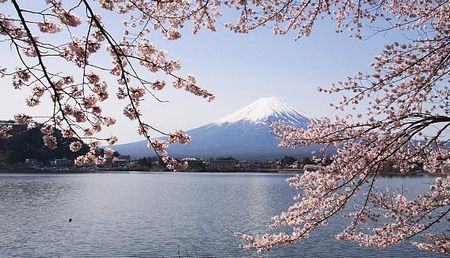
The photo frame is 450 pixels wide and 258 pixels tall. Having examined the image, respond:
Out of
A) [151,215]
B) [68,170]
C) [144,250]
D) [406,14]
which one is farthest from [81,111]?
[68,170]

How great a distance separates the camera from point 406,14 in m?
4.88

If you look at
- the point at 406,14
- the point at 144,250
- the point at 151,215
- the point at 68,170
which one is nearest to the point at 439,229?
the point at 144,250

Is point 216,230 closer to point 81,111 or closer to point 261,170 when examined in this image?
point 81,111

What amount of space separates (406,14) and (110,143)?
3.50 meters

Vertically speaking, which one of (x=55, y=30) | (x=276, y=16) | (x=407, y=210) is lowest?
(x=407, y=210)

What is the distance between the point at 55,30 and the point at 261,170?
9416 cm

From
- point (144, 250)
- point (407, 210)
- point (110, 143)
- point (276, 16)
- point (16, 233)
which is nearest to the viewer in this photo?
point (110, 143)

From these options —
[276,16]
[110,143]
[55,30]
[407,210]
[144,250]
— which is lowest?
[144,250]

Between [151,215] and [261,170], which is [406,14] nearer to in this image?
[151,215]

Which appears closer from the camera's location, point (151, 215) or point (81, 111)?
point (81, 111)

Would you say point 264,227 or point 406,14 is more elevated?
point 406,14

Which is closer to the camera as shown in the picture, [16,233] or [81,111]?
[81,111]

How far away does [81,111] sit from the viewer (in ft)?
7.84

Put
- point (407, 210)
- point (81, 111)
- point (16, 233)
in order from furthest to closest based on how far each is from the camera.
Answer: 1. point (16, 233)
2. point (407, 210)
3. point (81, 111)
